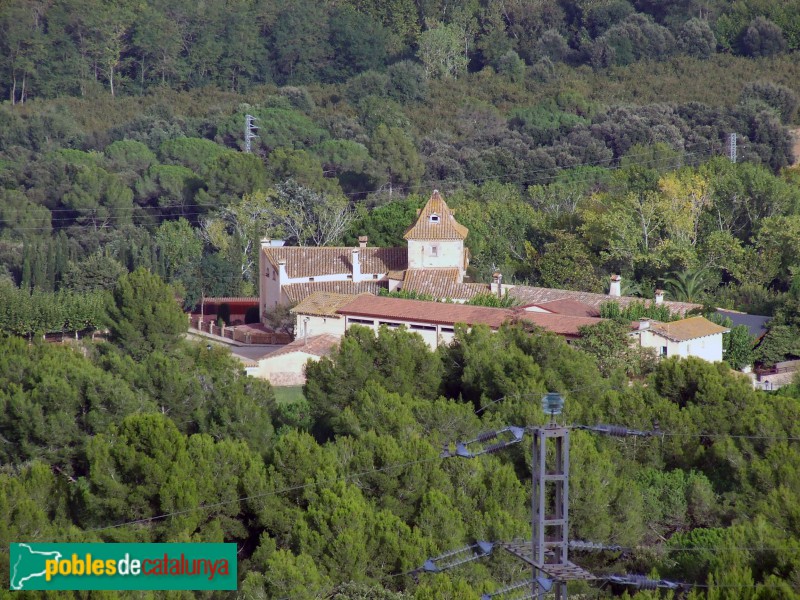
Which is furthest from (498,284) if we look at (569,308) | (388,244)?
(388,244)

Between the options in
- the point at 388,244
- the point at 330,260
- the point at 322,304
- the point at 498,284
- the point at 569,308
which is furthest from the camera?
the point at 388,244

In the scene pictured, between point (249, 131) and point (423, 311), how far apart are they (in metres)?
37.9

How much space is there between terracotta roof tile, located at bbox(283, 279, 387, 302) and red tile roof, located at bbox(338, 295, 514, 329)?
11.6 ft

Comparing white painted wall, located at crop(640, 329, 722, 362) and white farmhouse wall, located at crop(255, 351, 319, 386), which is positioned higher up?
white painted wall, located at crop(640, 329, 722, 362)

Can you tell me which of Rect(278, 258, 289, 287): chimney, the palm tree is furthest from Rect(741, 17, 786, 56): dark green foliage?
Rect(278, 258, 289, 287): chimney

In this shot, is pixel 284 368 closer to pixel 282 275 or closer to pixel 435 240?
pixel 282 275

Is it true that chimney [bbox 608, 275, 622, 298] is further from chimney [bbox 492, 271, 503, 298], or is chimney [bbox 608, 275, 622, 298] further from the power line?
the power line

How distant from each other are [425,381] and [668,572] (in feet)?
40.6

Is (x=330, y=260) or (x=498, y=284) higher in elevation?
(x=330, y=260)

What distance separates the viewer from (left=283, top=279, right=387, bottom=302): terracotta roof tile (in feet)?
157

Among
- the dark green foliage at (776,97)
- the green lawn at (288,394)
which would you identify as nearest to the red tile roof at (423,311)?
the green lawn at (288,394)

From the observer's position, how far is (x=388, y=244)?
54375mm

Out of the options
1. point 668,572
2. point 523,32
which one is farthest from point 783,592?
point 523,32

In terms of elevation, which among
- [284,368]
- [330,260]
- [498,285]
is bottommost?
[284,368]
